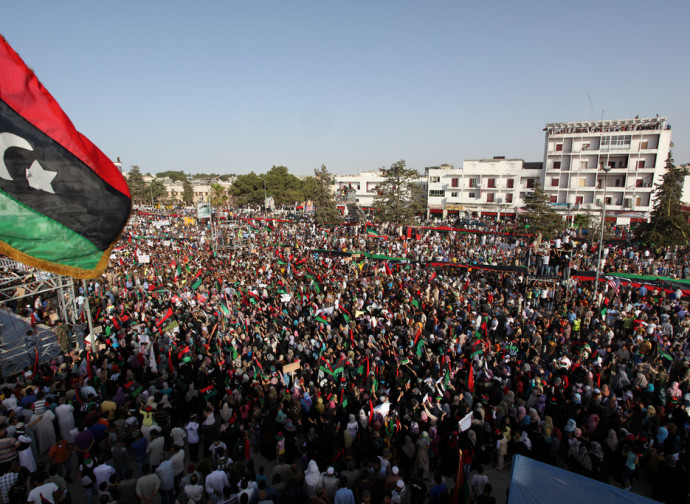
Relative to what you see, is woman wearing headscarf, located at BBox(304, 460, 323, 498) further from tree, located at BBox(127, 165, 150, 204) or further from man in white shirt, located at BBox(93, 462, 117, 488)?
tree, located at BBox(127, 165, 150, 204)

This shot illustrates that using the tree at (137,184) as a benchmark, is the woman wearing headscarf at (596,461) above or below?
below

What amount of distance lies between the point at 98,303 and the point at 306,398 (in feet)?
37.7

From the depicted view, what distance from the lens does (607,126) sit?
44.2 m

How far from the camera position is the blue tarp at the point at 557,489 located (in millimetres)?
4355

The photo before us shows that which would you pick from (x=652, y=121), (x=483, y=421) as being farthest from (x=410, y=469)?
(x=652, y=121)

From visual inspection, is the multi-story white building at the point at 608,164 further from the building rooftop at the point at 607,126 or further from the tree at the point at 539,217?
the tree at the point at 539,217

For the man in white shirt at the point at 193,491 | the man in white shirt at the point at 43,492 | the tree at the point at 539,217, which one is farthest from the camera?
the tree at the point at 539,217

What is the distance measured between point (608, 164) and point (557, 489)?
49.5 m

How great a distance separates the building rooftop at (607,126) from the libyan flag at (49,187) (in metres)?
51.0

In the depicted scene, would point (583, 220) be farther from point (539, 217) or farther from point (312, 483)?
point (312, 483)

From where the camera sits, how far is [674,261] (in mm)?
20250

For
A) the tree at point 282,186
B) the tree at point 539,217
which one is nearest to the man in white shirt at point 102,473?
the tree at point 539,217

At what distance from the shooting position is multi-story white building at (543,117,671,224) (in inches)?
1673

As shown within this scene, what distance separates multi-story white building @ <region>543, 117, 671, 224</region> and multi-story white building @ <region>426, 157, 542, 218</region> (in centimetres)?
309
